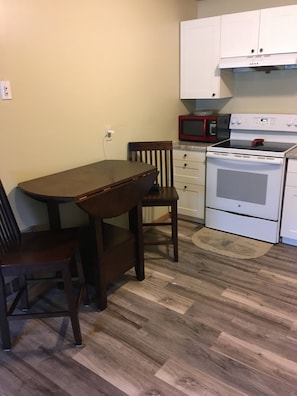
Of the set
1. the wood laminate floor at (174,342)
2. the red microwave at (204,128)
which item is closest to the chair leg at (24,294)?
the wood laminate floor at (174,342)

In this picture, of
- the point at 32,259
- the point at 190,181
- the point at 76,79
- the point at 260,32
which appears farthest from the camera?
the point at 190,181

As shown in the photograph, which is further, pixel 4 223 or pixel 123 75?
pixel 123 75

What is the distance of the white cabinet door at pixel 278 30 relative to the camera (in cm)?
279

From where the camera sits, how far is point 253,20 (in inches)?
116

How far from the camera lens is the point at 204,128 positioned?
343cm

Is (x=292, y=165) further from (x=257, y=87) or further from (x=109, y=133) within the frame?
(x=109, y=133)

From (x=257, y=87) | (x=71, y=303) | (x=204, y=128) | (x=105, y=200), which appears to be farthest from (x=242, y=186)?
(x=71, y=303)

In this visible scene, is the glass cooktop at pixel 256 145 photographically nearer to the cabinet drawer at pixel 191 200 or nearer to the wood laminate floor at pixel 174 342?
the cabinet drawer at pixel 191 200

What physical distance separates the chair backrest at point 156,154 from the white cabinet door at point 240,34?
1.11 meters

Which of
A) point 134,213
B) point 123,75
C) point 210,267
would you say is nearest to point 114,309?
point 134,213

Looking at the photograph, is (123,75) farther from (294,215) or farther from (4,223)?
(294,215)

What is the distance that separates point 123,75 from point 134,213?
48.6 inches

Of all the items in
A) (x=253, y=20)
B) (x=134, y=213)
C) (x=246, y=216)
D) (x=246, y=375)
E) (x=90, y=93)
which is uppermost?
(x=253, y=20)

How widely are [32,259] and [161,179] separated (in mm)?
1685
